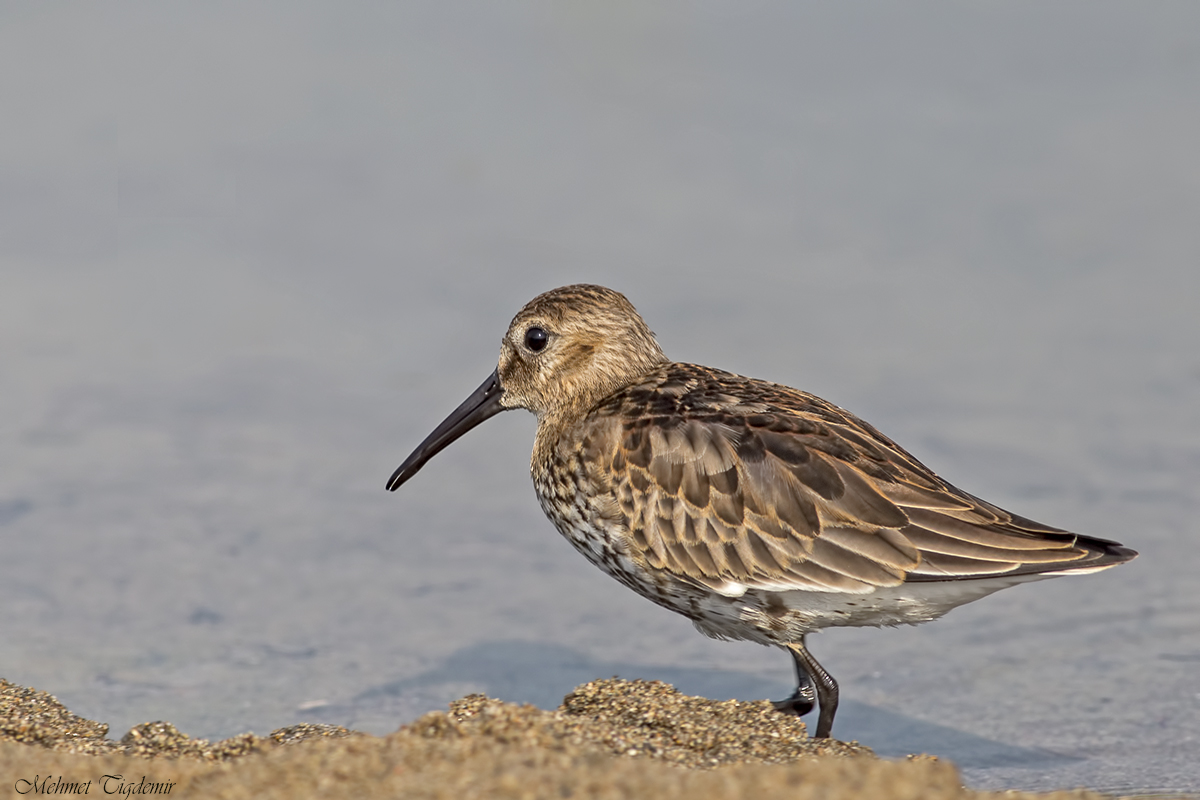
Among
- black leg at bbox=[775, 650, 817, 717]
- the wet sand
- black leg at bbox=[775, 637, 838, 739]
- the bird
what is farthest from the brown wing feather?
the wet sand

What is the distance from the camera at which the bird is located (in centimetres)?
629

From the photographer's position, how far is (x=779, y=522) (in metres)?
6.48

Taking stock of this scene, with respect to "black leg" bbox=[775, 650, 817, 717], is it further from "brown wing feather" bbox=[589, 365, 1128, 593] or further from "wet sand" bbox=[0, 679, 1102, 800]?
"wet sand" bbox=[0, 679, 1102, 800]

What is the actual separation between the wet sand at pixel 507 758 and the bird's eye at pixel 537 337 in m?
2.27

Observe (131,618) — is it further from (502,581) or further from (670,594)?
(670,594)

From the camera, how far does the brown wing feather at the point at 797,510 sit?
6.27m

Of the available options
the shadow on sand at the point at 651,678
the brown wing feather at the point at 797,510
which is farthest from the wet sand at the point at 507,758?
the shadow on sand at the point at 651,678

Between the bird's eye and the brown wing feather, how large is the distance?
952 mm

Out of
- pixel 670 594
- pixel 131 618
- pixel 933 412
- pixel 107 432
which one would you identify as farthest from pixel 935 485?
pixel 107 432

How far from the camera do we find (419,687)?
7898 mm

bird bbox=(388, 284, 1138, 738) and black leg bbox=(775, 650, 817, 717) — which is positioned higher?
bird bbox=(388, 284, 1138, 738)

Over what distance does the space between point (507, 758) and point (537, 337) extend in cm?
356

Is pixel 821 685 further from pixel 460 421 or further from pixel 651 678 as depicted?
pixel 460 421

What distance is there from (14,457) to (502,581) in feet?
11.3
